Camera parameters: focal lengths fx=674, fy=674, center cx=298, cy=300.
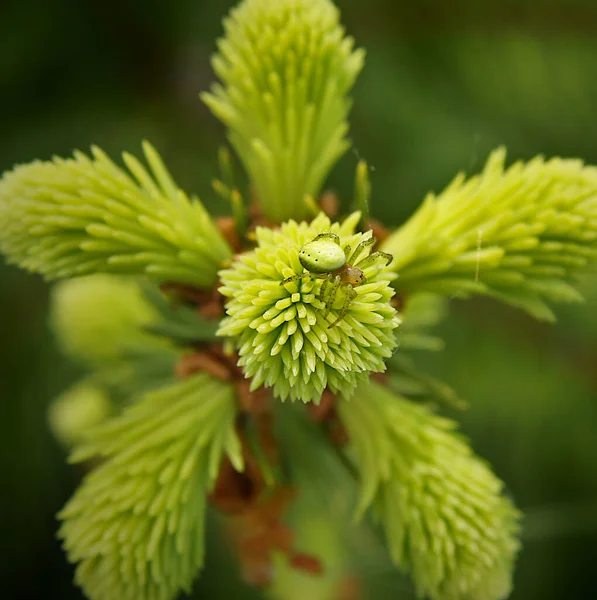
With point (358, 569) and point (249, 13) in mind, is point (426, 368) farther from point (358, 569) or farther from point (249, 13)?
point (249, 13)

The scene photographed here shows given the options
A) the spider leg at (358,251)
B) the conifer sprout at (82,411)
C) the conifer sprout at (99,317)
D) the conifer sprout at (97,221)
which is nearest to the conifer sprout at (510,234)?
the spider leg at (358,251)

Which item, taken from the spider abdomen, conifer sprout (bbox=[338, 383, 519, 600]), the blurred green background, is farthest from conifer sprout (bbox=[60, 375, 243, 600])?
the blurred green background

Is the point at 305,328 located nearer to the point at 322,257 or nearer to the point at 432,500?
the point at 322,257

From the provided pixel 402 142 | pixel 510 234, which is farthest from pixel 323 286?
pixel 402 142

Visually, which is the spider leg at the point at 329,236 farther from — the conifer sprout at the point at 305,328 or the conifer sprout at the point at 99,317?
the conifer sprout at the point at 99,317

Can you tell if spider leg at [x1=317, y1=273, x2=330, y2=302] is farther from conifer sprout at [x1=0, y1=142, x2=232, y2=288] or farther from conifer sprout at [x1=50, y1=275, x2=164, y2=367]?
conifer sprout at [x1=50, y1=275, x2=164, y2=367]

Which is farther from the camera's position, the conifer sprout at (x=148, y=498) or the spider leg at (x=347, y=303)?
the conifer sprout at (x=148, y=498)
